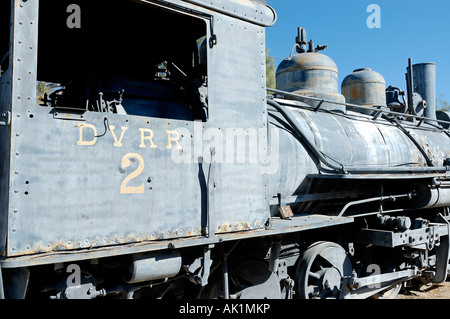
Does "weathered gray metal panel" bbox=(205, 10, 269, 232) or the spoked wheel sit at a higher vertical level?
"weathered gray metal panel" bbox=(205, 10, 269, 232)

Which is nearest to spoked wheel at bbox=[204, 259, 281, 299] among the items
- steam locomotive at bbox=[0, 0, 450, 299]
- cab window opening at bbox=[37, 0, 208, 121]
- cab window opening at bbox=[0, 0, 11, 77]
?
steam locomotive at bbox=[0, 0, 450, 299]

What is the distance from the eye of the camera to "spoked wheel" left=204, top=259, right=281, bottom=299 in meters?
3.52

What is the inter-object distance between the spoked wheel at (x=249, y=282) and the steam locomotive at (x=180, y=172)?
0.04ft

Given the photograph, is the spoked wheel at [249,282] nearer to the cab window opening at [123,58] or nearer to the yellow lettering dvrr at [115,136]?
the cab window opening at [123,58]

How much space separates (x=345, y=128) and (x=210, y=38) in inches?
107

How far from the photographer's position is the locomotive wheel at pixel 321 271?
13.5 feet

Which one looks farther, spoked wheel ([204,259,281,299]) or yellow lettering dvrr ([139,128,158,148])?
spoked wheel ([204,259,281,299])

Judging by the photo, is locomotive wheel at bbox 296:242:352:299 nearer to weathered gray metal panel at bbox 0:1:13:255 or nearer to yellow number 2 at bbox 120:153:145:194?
yellow number 2 at bbox 120:153:145:194

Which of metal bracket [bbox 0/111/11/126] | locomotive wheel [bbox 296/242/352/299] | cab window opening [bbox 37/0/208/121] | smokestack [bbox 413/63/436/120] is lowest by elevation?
locomotive wheel [bbox 296/242/352/299]

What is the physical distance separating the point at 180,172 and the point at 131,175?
38 cm

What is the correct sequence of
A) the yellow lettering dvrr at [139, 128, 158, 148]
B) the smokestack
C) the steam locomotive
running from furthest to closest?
the smokestack → the yellow lettering dvrr at [139, 128, 158, 148] → the steam locomotive

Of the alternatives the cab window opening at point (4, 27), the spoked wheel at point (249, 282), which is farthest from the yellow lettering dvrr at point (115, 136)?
the spoked wheel at point (249, 282)

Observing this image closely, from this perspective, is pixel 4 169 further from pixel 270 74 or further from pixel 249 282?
pixel 270 74
